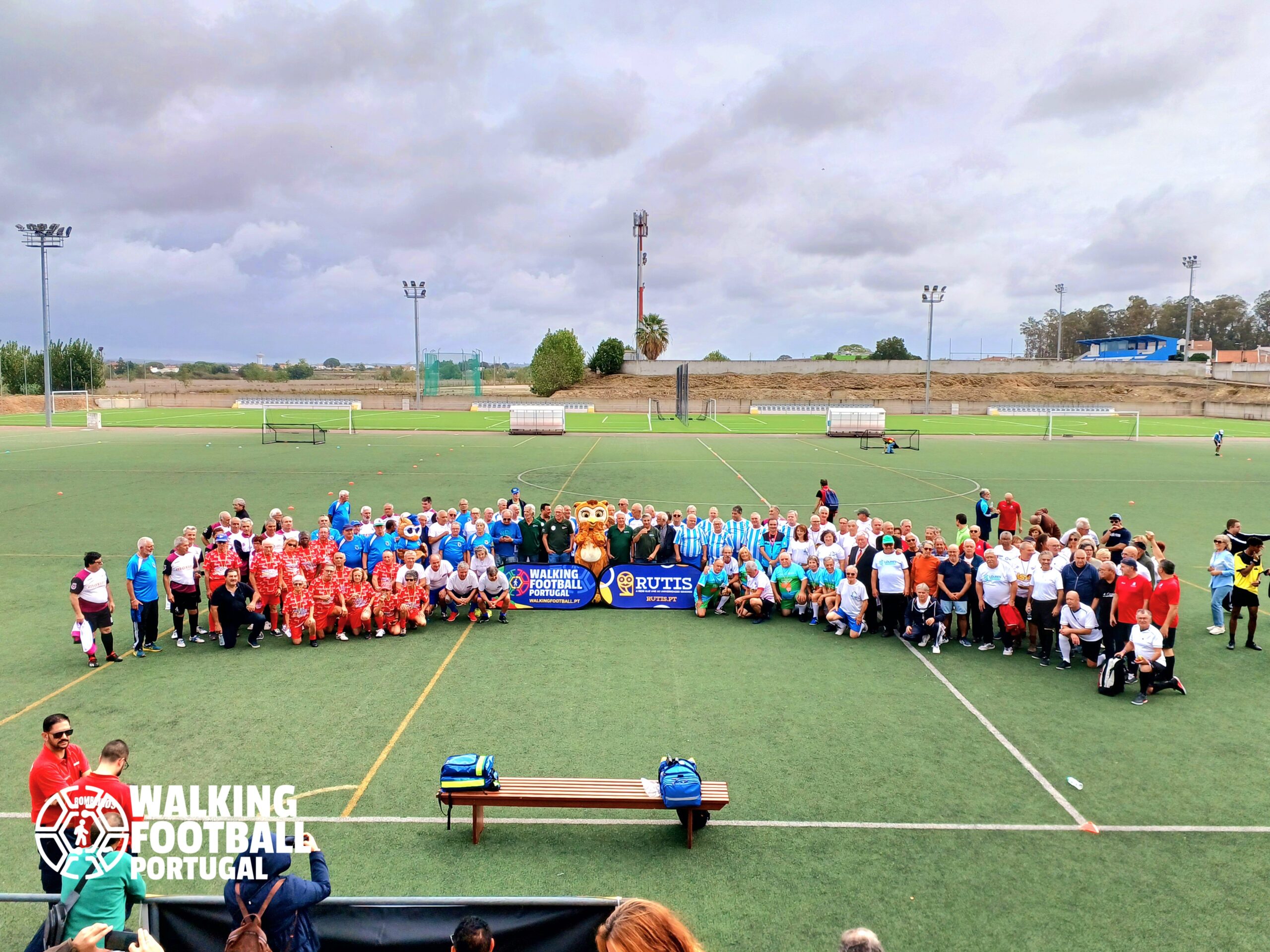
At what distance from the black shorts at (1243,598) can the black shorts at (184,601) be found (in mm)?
16168

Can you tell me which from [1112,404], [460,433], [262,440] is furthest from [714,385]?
[262,440]

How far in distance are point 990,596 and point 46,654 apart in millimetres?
14275

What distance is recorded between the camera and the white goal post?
79.8 m

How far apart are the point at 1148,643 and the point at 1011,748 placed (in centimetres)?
290

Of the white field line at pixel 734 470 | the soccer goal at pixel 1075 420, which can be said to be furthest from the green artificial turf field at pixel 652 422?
the white field line at pixel 734 470

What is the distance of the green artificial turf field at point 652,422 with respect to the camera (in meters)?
57.7

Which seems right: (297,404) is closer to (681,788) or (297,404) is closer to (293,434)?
(293,434)

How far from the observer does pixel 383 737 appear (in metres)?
8.55

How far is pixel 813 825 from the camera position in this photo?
6895 mm

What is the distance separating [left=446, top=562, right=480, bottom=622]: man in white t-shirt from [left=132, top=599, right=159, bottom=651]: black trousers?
430cm

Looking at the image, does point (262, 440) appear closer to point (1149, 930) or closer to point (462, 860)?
point (462, 860)

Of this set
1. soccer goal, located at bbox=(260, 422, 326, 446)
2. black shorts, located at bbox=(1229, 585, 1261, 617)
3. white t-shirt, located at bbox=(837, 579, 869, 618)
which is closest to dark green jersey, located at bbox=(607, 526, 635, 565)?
white t-shirt, located at bbox=(837, 579, 869, 618)

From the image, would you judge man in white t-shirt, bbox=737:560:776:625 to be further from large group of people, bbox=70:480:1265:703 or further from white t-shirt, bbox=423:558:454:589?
white t-shirt, bbox=423:558:454:589

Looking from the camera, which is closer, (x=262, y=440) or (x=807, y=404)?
(x=262, y=440)
